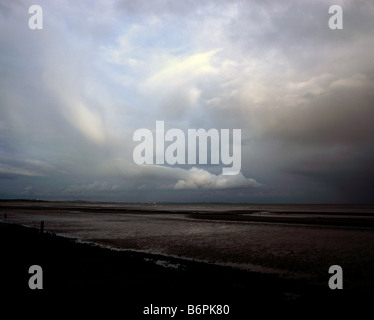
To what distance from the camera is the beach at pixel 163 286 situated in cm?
982

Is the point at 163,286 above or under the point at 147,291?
under

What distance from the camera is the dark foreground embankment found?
9.34m

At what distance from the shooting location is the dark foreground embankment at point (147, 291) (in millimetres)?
9336

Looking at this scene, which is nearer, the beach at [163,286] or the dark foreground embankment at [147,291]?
the dark foreground embankment at [147,291]

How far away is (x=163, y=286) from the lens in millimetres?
11852

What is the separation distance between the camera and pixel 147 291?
437 inches

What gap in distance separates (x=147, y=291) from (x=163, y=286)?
100 cm

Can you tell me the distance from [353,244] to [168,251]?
18.2 meters

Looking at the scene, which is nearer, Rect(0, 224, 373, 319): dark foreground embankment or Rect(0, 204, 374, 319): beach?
Rect(0, 224, 373, 319): dark foreground embankment

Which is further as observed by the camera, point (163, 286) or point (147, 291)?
point (163, 286)

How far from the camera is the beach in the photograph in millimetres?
9820
